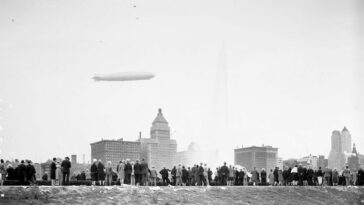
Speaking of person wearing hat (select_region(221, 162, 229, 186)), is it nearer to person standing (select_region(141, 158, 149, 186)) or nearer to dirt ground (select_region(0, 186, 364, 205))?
dirt ground (select_region(0, 186, 364, 205))

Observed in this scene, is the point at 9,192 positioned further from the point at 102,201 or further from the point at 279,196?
the point at 279,196

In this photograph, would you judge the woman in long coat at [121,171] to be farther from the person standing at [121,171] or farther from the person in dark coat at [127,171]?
the person in dark coat at [127,171]

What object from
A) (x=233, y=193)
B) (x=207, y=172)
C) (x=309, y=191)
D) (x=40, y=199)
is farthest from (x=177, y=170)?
(x=40, y=199)

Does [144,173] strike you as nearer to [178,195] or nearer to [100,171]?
[100,171]

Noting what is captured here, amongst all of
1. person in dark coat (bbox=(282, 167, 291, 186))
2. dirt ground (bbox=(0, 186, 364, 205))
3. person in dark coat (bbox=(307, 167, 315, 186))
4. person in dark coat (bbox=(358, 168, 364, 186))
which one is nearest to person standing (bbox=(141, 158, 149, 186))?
dirt ground (bbox=(0, 186, 364, 205))

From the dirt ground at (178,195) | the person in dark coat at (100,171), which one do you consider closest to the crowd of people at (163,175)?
the person in dark coat at (100,171)

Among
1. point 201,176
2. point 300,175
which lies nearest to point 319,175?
point 300,175

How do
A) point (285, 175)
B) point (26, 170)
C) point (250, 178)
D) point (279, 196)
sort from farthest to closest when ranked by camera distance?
point (250, 178), point (285, 175), point (279, 196), point (26, 170)
